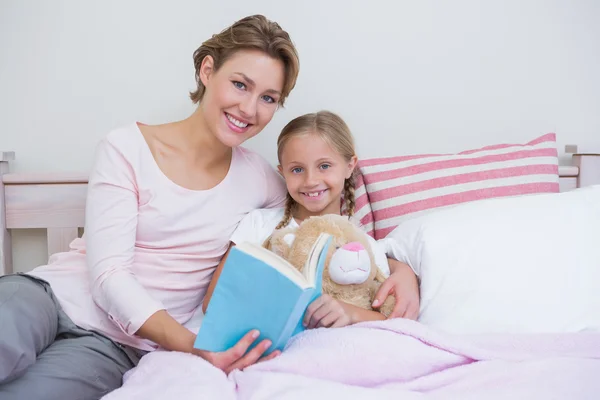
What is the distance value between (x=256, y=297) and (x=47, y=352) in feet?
1.47

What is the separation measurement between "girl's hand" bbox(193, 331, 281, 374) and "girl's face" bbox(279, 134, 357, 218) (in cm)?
46

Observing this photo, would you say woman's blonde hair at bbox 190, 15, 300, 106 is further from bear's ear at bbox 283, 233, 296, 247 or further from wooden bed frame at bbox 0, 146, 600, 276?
wooden bed frame at bbox 0, 146, 600, 276

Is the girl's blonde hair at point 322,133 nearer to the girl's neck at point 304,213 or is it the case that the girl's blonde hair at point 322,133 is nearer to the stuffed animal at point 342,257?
the girl's neck at point 304,213

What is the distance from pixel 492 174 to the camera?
1.25 m

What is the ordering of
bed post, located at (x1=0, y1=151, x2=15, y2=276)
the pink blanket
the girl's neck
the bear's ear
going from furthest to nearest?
bed post, located at (x1=0, y1=151, x2=15, y2=276), the girl's neck, the bear's ear, the pink blanket

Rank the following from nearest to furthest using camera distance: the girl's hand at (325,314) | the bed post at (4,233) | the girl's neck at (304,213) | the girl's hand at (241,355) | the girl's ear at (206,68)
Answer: the girl's hand at (241,355) → the girl's hand at (325,314) → the girl's ear at (206,68) → the girl's neck at (304,213) → the bed post at (4,233)

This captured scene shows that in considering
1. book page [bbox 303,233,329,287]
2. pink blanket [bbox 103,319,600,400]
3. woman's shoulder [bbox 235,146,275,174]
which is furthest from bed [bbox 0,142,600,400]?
woman's shoulder [bbox 235,146,275,174]

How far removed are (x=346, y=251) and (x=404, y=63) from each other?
2.61ft

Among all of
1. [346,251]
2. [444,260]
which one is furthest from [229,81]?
[444,260]

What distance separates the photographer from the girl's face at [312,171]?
3.83ft

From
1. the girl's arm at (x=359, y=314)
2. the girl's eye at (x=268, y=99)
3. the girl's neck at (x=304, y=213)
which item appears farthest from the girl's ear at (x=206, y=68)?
the girl's arm at (x=359, y=314)

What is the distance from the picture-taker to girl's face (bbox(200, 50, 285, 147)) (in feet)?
3.52

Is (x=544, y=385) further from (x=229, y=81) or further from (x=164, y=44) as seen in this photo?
(x=164, y=44)

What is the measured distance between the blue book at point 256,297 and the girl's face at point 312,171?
387 mm
